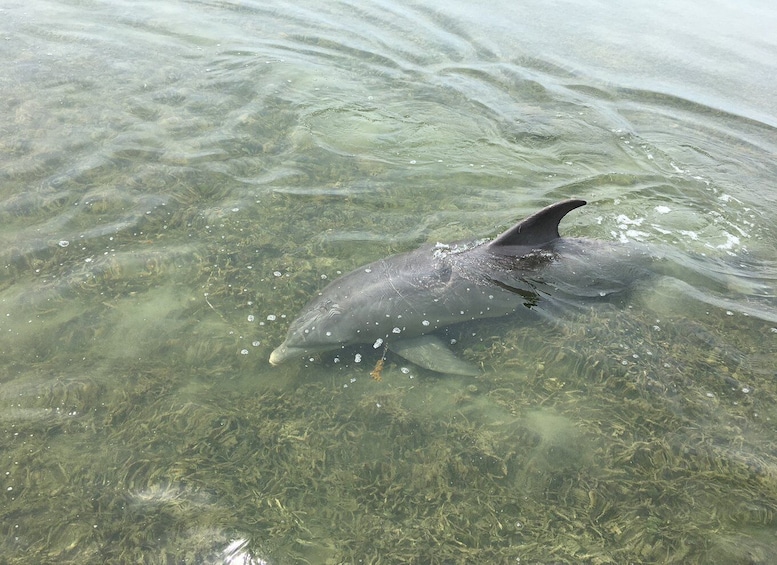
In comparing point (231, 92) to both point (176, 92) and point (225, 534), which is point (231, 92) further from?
point (225, 534)

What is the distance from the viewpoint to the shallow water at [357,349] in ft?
14.4

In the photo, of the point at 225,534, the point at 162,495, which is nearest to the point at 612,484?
the point at 225,534

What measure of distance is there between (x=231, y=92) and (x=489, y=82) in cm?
569

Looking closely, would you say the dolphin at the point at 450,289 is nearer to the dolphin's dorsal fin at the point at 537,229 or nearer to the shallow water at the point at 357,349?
the dolphin's dorsal fin at the point at 537,229

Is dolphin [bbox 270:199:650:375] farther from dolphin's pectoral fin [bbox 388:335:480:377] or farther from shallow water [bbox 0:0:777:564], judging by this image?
shallow water [bbox 0:0:777:564]

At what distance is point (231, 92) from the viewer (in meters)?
10.8

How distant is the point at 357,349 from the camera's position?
600 cm

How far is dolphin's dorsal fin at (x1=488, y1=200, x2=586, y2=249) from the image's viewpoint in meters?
6.13

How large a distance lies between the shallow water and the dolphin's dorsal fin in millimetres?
Result: 1003

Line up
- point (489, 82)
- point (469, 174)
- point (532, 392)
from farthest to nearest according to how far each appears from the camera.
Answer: point (489, 82) < point (469, 174) < point (532, 392)

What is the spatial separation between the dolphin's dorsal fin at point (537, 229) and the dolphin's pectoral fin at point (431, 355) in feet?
4.93

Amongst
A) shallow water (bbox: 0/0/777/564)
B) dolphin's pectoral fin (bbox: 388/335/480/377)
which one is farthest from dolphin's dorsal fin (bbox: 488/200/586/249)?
dolphin's pectoral fin (bbox: 388/335/480/377)

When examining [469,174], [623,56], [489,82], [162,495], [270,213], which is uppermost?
[623,56]

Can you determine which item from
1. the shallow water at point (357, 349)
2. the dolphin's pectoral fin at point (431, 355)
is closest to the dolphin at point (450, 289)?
the dolphin's pectoral fin at point (431, 355)
